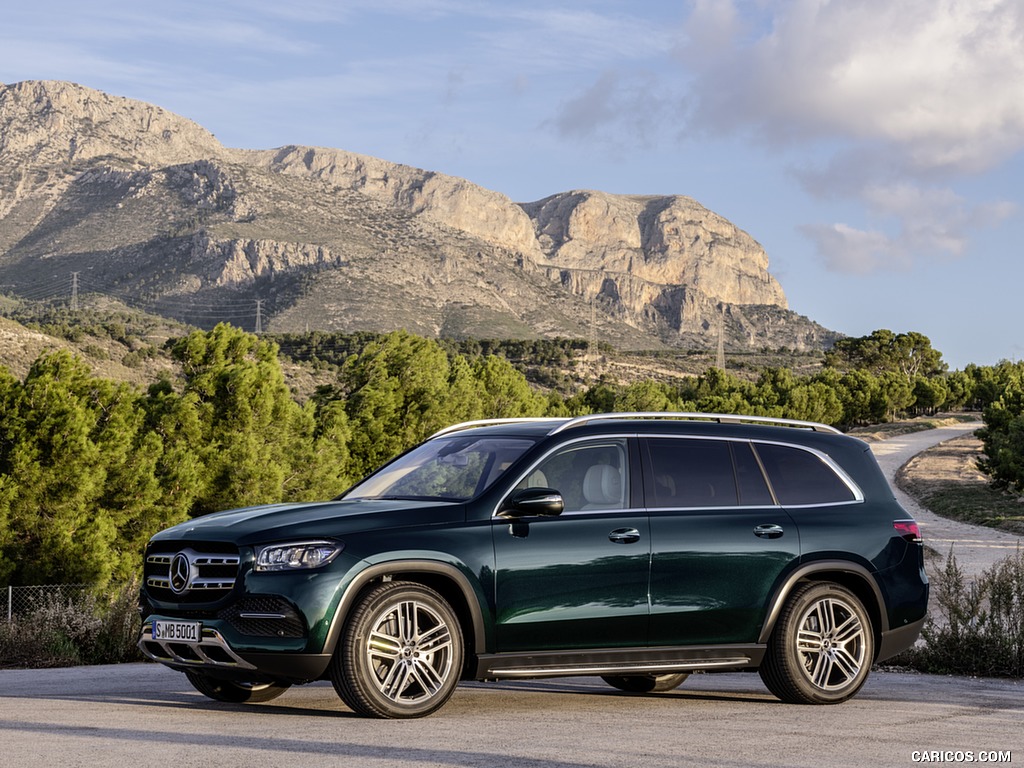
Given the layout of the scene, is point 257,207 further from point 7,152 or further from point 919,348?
point 919,348

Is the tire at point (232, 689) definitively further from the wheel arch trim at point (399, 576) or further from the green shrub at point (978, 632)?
the green shrub at point (978, 632)

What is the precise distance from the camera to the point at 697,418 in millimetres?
9078

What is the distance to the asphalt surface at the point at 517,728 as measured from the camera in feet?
20.6

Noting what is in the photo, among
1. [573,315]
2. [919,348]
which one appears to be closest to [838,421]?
[919,348]

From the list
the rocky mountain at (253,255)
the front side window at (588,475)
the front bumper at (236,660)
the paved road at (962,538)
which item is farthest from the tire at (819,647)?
the rocky mountain at (253,255)

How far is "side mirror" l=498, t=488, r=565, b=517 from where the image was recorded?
773 cm

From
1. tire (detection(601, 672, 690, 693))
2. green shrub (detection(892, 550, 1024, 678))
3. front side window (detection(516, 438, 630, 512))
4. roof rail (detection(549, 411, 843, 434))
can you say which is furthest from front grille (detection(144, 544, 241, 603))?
green shrub (detection(892, 550, 1024, 678))

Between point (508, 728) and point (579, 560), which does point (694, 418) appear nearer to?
point (579, 560)

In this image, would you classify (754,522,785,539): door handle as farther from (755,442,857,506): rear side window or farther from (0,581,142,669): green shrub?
(0,581,142,669): green shrub

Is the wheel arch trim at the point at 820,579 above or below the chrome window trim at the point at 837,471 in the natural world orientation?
below

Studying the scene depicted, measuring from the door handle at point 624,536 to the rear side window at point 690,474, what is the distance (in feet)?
0.92

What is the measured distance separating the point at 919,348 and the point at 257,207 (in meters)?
81.3

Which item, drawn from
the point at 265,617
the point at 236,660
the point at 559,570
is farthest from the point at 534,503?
the point at 236,660

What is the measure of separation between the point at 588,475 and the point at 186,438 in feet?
94.1
